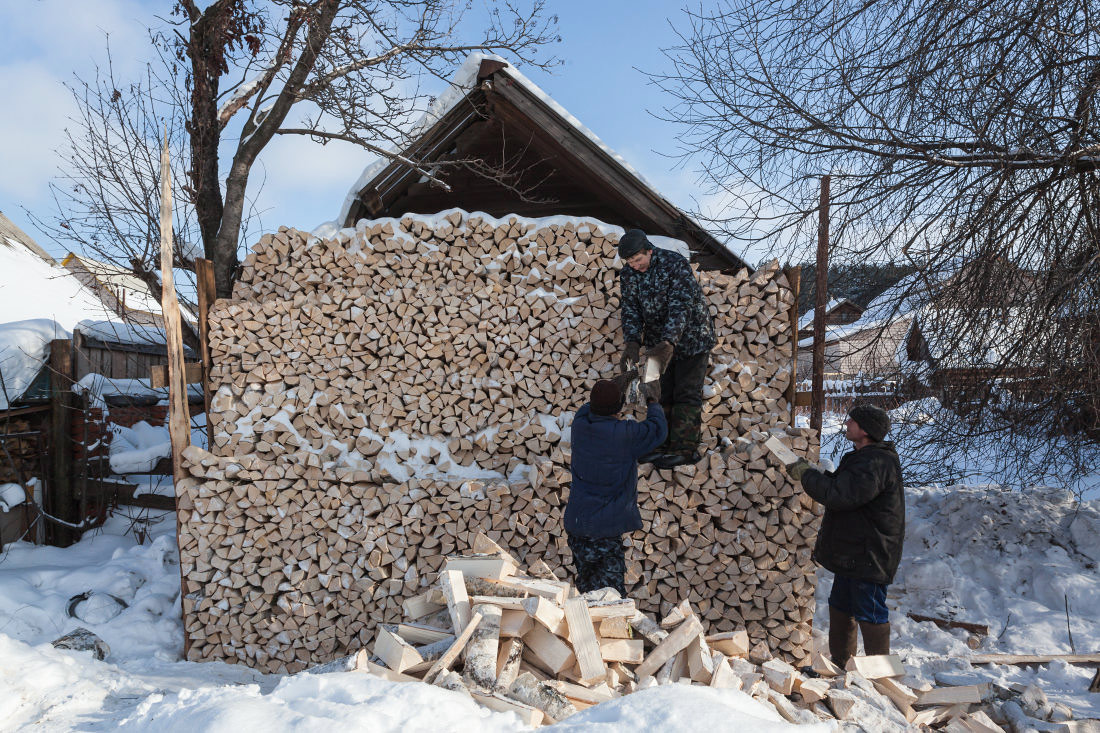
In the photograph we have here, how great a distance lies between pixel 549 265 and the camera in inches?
191

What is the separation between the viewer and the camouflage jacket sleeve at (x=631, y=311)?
14.2 ft

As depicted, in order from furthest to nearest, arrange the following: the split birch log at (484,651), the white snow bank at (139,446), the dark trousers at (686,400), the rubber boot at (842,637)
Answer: the white snow bank at (139,446) < the dark trousers at (686,400) < the rubber boot at (842,637) < the split birch log at (484,651)

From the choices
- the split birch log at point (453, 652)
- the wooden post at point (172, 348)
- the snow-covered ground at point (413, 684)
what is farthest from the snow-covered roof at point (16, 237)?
the split birch log at point (453, 652)

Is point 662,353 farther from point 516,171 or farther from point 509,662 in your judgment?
point 516,171

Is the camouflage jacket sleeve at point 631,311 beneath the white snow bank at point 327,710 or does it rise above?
above

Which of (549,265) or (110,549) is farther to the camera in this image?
(110,549)

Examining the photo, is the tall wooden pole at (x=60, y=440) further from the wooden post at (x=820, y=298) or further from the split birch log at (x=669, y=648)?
the wooden post at (x=820, y=298)

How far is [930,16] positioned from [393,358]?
4876 mm

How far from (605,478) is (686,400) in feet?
3.35

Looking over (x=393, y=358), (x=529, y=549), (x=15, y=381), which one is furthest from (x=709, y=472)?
(x=15, y=381)

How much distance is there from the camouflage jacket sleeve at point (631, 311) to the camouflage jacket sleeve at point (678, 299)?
188 millimetres

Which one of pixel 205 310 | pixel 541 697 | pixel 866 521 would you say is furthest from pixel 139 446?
pixel 866 521

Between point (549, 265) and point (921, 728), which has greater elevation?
point (549, 265)

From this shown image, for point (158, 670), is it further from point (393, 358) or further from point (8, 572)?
point (393, 358)
